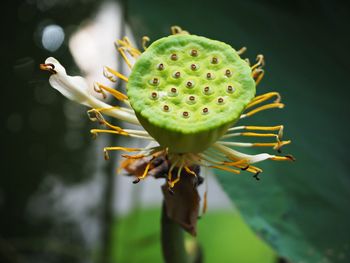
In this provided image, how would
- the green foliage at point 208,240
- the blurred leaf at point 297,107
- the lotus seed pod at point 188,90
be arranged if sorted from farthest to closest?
the green foliage at point 208,240 → the blurred leaf at point 297,107 → the lotus seed pod at point 188,90

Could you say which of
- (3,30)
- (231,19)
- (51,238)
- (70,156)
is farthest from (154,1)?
(51,238)

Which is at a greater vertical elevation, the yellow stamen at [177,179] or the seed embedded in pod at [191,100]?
the seed embedded in pod at [191,100]

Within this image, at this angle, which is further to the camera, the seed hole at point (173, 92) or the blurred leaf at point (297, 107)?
the blurred leaf at point (297, 107)

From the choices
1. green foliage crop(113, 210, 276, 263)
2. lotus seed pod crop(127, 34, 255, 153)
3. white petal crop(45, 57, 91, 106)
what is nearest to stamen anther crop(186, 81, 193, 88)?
lotus seed pod crop(127, 34, 255, 153)

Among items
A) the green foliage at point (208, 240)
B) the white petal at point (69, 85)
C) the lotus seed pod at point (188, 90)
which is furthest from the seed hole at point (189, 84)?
the green foliage at point (208, 240)

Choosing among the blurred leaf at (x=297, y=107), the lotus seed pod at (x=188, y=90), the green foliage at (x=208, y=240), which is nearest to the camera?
the lotus seed pod at (x=188, y=90)

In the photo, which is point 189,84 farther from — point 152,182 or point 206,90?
point 152,182

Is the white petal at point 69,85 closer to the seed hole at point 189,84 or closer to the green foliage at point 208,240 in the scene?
the seed hole at point 189,84

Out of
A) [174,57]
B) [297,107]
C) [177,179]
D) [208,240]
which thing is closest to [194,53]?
[174,57]
